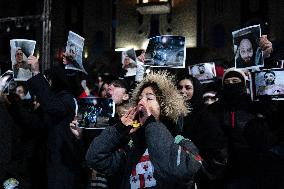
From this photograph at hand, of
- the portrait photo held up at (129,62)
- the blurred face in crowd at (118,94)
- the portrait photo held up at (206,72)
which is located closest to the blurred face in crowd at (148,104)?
the blurred face in crowd at (118,94)

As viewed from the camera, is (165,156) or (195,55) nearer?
A: (165,156)

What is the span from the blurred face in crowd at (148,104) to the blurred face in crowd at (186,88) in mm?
1027

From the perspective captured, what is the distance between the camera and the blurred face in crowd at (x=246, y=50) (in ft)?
13.7

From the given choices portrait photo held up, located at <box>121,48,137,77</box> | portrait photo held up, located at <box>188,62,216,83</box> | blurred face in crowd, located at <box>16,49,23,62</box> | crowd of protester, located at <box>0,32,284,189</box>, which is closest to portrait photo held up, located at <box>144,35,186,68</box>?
crowd of protester, located at <box>0,32,284,189</box>

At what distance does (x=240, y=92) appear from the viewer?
441cm

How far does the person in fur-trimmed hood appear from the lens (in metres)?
2.45

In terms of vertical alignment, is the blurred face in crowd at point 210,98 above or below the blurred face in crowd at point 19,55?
below

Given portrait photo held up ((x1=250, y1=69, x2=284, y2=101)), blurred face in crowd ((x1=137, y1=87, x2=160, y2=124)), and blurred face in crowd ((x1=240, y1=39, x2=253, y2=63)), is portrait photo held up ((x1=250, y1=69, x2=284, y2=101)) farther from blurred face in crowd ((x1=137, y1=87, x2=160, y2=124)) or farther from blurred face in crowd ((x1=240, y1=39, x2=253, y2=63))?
blurred face in crowd ((x1=137, y1=87, x2=160, y2=124))

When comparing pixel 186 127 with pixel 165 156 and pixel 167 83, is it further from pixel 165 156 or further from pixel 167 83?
pixel 165 156

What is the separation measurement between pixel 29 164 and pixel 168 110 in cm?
269

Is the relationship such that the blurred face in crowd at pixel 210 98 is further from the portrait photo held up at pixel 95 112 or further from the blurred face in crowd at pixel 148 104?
the blurred face in crowd at pixel 148 104

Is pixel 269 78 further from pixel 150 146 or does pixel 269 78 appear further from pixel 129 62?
pixel 129 62

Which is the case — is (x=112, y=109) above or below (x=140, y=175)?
above

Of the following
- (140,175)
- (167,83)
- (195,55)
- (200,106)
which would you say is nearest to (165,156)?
(140,175)
